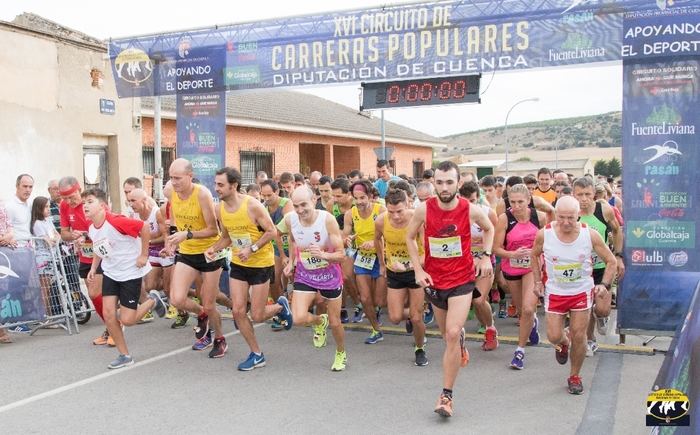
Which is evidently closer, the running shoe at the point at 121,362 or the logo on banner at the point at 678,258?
the running shoe at the point at 121,362

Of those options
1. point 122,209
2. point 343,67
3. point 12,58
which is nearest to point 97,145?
point 122,209

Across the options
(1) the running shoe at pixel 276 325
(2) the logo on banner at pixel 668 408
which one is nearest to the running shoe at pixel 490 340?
(1) the running shoe at pixel 276 325

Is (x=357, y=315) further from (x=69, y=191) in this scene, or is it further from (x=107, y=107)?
(x=107, y=107)

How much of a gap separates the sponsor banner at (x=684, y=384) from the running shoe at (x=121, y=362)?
5.48 meters

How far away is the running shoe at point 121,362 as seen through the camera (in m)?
6.83

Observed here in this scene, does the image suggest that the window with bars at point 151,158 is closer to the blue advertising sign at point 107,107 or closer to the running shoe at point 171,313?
the blue advertising sign at point 107,107

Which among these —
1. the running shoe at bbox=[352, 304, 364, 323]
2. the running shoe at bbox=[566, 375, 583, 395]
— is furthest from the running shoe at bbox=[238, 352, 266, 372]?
the running shoe at bbox=[566, 375, 583, 395]

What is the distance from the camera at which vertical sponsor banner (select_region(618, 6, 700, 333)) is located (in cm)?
691

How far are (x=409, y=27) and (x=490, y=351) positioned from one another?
4.34 metres

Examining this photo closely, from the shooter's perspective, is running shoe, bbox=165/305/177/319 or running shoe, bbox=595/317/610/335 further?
running shoe, bbox=165/305/177/319

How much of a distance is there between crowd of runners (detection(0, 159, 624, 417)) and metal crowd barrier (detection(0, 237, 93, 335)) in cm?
24

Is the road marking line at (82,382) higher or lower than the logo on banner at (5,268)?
lower

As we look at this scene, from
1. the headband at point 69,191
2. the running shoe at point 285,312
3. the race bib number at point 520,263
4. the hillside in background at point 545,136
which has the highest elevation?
the hillside in background at point 545,136

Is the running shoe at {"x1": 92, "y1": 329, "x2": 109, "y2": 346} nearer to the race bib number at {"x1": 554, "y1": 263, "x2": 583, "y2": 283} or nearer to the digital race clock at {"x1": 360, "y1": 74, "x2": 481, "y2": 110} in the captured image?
the digital race clock at {"x1": 360, "y1": 74, "x2": 481, "y2": 110}
